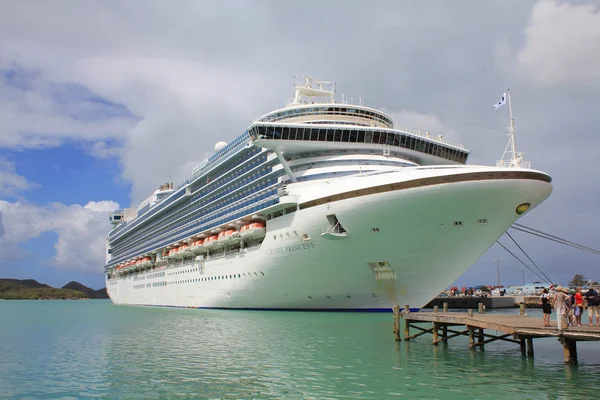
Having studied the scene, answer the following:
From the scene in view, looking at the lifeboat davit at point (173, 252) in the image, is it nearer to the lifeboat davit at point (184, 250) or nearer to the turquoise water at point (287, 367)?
the lifeboat davit at point (184, 250)

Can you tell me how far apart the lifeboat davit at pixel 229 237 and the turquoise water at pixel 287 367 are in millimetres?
11669

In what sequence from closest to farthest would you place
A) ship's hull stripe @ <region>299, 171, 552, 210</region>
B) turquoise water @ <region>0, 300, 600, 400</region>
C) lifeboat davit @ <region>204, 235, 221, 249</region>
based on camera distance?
turquoise water @ <region>0, 300, 600, 400</region>
ship's hull stripe @ <region>299, 171, 552, 210</region>
lifeboat davit @ <region>204, 235, 221, 249</region>

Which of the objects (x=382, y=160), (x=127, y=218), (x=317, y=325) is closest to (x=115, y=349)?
(x=317, y=325)

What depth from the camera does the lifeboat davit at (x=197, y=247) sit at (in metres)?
40.5

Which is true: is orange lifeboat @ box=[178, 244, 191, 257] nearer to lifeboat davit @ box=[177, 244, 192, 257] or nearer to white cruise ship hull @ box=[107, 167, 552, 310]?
lifeboat davit @ box=[177, 244, 192, 257]

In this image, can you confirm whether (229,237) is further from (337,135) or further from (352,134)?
(352,134)

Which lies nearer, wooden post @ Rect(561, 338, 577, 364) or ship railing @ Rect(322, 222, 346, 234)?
wooden post @ Rect(561, 338, 577, 364)

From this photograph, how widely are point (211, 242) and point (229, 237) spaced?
3858mm

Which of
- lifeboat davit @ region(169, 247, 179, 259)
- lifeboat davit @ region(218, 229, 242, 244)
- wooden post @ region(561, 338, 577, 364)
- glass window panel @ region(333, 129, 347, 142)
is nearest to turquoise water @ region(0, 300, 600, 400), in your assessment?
wooden post @ region(561, 338, 577, 364)

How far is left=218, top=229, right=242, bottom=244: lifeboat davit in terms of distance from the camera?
34091 millimetres

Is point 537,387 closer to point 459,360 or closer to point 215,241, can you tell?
point 459,360

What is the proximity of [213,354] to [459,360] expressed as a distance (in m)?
7.80

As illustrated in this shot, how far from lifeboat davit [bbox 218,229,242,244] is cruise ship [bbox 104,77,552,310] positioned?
0.15 m

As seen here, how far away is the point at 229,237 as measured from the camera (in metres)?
34.8
